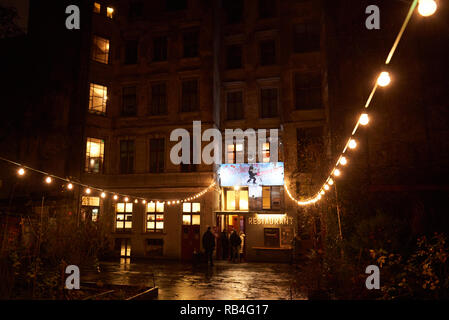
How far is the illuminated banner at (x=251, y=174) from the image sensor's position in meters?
20.9

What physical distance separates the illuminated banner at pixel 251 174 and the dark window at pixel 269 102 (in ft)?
12.7

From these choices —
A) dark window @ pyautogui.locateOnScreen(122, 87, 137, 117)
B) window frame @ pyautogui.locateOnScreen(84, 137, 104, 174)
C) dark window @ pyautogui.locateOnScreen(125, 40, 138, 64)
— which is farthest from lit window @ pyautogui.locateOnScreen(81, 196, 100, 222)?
dark window @ pyautogui.locateOnScreen(125, 40, 138, 64)

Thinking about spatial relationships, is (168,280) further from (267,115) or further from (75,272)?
(267,115)

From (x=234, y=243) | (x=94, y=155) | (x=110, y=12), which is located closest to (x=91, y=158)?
(x=94, y=155)

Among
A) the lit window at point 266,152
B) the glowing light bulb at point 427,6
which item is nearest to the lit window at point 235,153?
the lit window at point 266,152

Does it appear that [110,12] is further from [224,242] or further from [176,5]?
[224,242]

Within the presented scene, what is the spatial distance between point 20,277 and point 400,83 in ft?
56.4

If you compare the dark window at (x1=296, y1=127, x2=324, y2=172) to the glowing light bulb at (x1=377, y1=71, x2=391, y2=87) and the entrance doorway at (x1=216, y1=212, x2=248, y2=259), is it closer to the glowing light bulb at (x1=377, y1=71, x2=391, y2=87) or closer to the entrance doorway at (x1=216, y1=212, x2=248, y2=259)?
the entrance doorway at (x1=216, y1=212, x2=248, y2=259)

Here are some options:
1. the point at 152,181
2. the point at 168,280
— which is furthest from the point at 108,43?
the point at 168,280

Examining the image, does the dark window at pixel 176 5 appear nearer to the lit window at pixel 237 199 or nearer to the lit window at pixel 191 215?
the lit window at pixel 237 199

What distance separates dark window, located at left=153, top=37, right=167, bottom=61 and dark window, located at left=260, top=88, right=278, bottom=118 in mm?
7899

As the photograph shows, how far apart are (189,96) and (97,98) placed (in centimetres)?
663

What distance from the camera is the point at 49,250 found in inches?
375

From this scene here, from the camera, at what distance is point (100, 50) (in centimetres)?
2383
